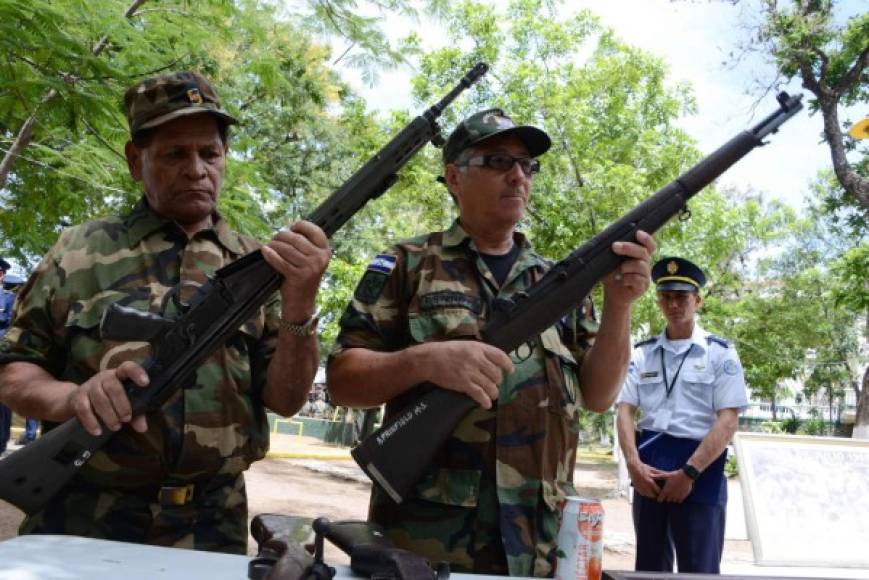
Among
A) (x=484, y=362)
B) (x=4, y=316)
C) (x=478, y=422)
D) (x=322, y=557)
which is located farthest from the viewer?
(x=4, y=316)

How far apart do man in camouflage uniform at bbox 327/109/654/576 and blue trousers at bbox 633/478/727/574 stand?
195 cm

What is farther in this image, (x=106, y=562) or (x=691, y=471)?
(x=691, y=471)

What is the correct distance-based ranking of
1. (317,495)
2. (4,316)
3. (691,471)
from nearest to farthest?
1. (691,471)
2. (4,316)
3. (317,495)

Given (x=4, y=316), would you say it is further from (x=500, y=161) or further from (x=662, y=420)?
(x=500, y=161)

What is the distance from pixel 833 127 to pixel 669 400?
10.9 metres

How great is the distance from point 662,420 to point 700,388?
11.1 inches

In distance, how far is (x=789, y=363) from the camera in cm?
2325

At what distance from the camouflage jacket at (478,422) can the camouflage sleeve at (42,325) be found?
2.72 feet

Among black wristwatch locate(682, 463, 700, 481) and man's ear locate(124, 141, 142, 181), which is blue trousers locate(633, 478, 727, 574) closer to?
black wristwatch locate(682, 463, 700, 481)

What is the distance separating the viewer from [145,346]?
225 cm

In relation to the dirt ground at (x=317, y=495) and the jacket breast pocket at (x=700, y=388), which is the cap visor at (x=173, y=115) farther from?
the dirt ground at (x=317, y=495)

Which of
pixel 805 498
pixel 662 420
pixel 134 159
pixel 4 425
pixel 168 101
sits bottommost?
pixel 4 425

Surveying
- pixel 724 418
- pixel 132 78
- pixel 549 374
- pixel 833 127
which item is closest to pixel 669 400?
pixel 724 418

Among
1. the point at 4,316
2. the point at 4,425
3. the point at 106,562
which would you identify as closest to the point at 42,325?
the point at 106,562
